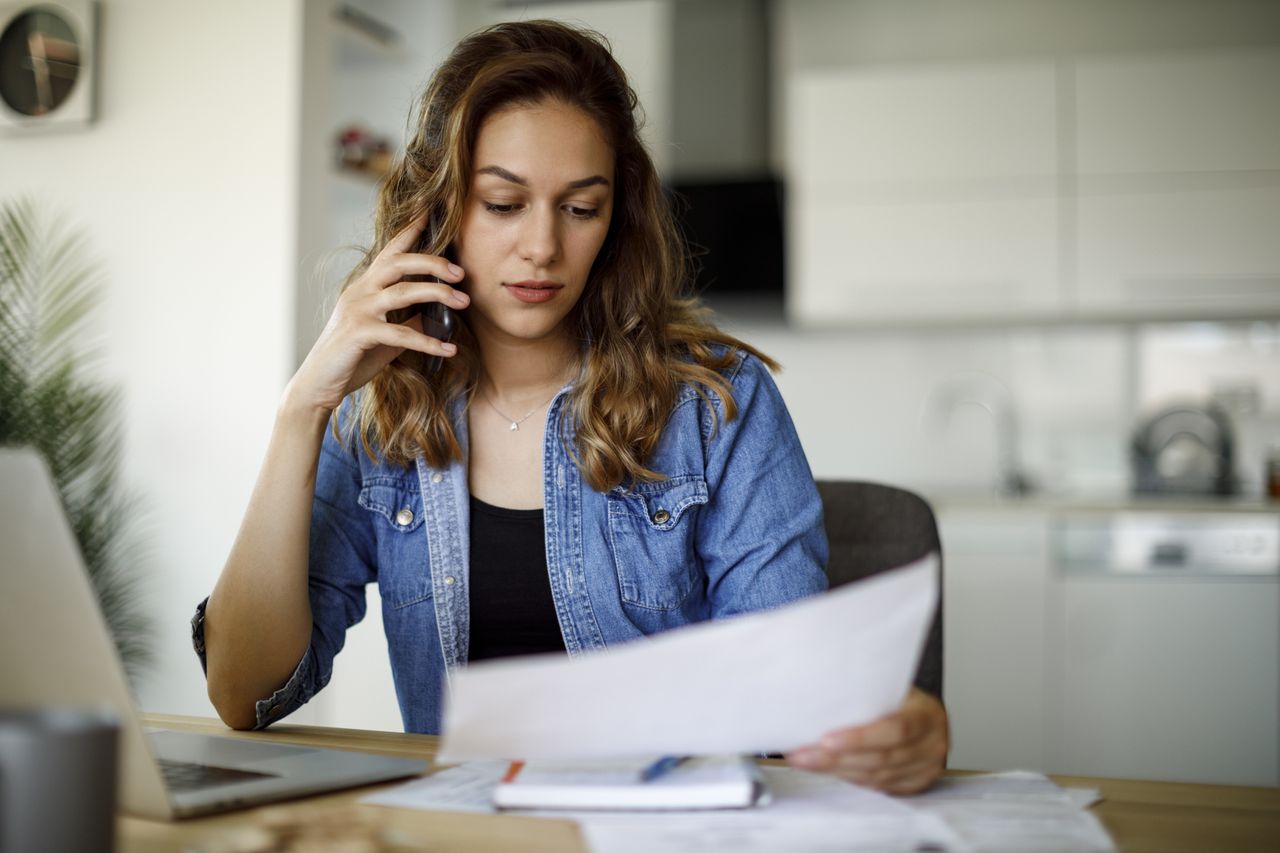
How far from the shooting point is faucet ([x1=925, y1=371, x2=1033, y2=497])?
396cm

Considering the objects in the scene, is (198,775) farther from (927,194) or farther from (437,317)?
(927,194)

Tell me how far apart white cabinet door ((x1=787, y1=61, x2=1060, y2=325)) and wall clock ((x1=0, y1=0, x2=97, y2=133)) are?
7.12 feet

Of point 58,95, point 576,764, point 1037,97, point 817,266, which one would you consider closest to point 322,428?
point 576,764

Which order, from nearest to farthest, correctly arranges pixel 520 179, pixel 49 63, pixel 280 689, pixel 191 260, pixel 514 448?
1. pixel 280 689
2. pixel 520 179
3. pixel 514 448
4. pixel 191 260
5. pixel 49 63

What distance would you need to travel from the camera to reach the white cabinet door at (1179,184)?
138 inches

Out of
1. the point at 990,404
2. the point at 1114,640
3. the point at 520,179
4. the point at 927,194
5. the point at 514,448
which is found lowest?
the point at 1114,640

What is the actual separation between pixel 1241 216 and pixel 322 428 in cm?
324

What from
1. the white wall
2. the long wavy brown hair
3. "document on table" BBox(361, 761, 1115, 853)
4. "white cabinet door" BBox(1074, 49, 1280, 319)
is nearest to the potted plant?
the white wall

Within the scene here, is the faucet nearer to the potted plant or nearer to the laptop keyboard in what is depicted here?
the potted plant

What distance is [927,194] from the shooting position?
3697 mm

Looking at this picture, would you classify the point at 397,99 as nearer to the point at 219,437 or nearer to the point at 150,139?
the point at 150,139

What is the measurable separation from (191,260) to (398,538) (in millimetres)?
1881

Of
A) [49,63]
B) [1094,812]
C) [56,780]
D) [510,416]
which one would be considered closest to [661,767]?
[1094,812]

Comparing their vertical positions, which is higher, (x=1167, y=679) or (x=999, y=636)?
(x=999, y=636)
